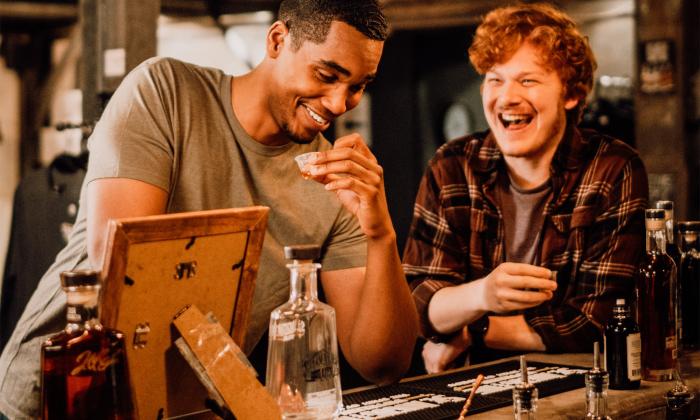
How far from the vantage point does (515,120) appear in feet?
9.16

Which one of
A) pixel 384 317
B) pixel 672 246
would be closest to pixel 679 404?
pixel 672 246

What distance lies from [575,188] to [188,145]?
51.7 inches

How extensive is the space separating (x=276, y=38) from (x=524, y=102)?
3.09 feet

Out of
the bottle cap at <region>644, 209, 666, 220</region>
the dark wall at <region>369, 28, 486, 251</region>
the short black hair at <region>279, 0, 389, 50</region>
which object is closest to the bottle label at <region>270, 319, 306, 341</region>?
the short black hair at <region>279, 0, 389, 50</region>

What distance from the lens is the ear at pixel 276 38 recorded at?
2.15m

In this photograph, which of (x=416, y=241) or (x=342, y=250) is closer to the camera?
(x=342, y=250)

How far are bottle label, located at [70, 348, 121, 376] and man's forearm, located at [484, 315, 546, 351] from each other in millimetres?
1603

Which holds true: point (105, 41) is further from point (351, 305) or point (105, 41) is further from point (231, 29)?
point (231, 29)

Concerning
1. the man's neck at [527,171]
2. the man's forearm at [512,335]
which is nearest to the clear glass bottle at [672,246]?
the man's forearm at [512,335]

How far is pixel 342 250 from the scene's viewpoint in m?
2.31

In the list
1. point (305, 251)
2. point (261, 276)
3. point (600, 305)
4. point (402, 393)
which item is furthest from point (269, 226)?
point (600, 305)

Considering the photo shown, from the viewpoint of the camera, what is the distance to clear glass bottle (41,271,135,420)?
1178 millimetres

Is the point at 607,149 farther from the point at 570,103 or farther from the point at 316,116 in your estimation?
the point at 316,116

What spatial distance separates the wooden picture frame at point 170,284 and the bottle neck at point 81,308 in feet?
0.25
